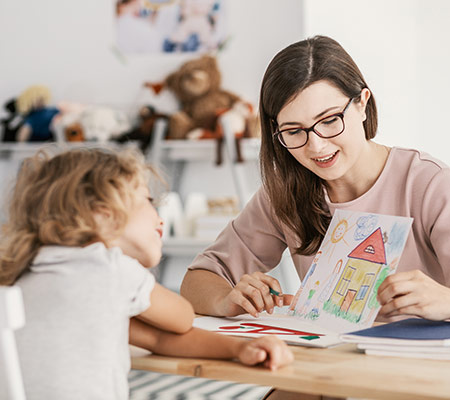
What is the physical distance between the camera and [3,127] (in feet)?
10.9

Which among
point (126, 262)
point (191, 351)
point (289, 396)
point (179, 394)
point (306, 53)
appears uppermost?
point (306, 53)

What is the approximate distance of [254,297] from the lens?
1.11 metres

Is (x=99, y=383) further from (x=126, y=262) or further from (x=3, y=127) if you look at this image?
(x=3, y=127)

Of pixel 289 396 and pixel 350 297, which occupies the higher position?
pixel 350 297

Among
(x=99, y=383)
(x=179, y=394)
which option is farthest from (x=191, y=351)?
(x=179, y=394)

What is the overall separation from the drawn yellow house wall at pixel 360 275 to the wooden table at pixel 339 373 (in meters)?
0.12

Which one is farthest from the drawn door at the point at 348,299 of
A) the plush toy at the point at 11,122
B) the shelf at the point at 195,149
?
the plush toy at the point at 11,122

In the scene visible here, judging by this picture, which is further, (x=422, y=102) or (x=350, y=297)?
(x=422, y=102)

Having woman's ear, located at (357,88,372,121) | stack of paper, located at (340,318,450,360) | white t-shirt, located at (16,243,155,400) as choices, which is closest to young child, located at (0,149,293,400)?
white t-shirt, located at (16,243,155,400)

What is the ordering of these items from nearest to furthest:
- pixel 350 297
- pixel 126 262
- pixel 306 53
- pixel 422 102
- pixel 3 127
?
pixel 126 262, pixel 350 297, pixel 306 53, pixel 422 102, pixel 3 127

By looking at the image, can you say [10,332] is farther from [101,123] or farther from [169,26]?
[169,26]

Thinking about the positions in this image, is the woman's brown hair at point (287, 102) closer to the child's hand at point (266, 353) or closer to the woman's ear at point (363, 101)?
the woman's ear at point (363, 101)

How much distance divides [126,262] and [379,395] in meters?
0.33

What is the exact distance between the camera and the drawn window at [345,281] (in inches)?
41.2
